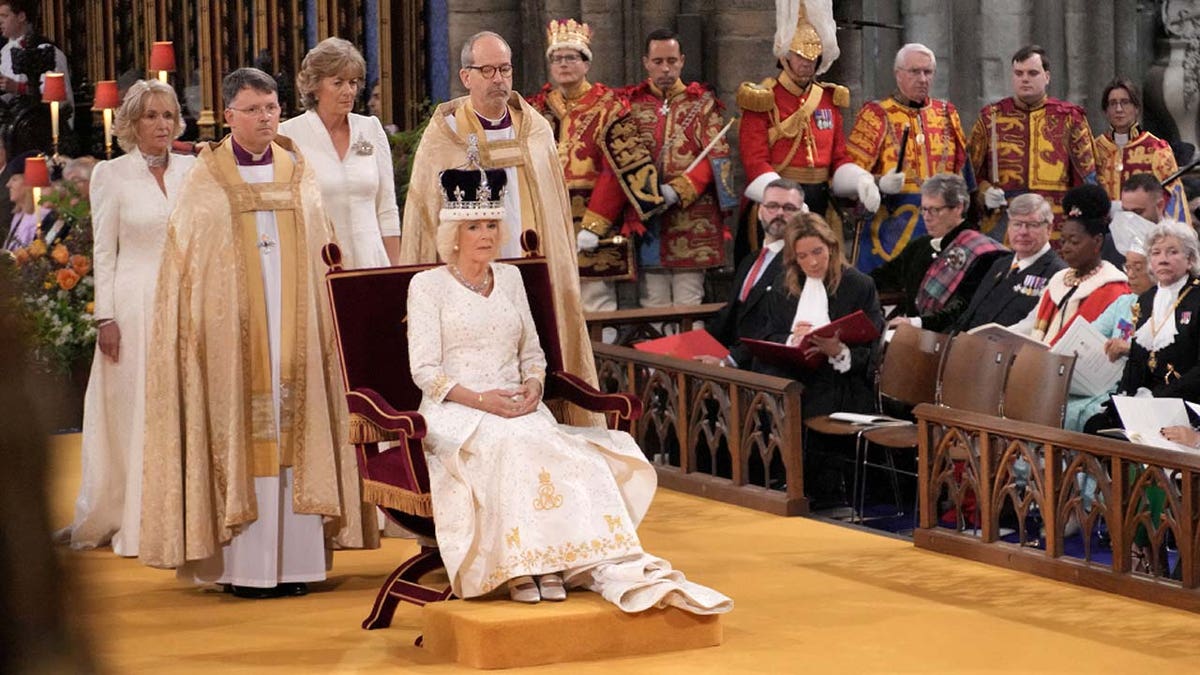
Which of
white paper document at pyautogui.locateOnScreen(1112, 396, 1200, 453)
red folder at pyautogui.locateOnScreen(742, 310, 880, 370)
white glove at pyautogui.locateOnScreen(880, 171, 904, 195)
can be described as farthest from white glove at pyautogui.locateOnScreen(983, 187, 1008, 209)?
white paper document at pyautogui.locateOnScreen(1112, 396, 1200, 453)

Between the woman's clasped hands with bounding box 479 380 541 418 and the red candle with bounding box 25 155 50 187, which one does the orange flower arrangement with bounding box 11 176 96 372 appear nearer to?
the red candle with bounding box 25 155 50 187

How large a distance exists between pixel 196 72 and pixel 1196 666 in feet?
27.2

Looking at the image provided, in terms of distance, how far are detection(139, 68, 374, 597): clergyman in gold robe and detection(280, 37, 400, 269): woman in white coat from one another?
27 cm

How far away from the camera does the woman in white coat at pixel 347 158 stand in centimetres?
655

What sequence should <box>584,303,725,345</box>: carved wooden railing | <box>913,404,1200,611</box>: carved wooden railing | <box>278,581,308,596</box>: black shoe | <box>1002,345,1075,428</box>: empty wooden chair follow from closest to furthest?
<box>913,404,1200,611</box>: carved wooden railing
<box>278,581,308,596</box>: black shoe
<box>1002,345,1075,428</box>: empty wooden chair
<box>584,303,725,345</box>: carved wooden railing

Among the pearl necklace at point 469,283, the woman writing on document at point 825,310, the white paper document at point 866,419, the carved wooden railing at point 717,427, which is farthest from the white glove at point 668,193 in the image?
the pearl necklace at point 469,283

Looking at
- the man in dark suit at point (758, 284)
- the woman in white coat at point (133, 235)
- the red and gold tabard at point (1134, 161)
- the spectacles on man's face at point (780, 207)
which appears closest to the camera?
the woman in white coat at point (133, 235)

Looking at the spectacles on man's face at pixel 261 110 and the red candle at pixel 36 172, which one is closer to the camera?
the spectacles on man's face at pixel 261 110

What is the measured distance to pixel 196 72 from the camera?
39.8 ft

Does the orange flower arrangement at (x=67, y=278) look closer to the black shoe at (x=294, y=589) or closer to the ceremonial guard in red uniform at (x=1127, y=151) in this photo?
the black shoe at (x=294, y=589)

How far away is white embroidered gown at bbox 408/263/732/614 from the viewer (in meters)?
5.41

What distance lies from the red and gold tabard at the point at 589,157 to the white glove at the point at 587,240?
0.17ft

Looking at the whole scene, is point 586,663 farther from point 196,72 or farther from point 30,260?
point 196,72

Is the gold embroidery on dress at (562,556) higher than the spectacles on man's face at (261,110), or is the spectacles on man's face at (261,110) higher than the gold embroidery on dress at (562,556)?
the spectacles on man's face at (261,110)
